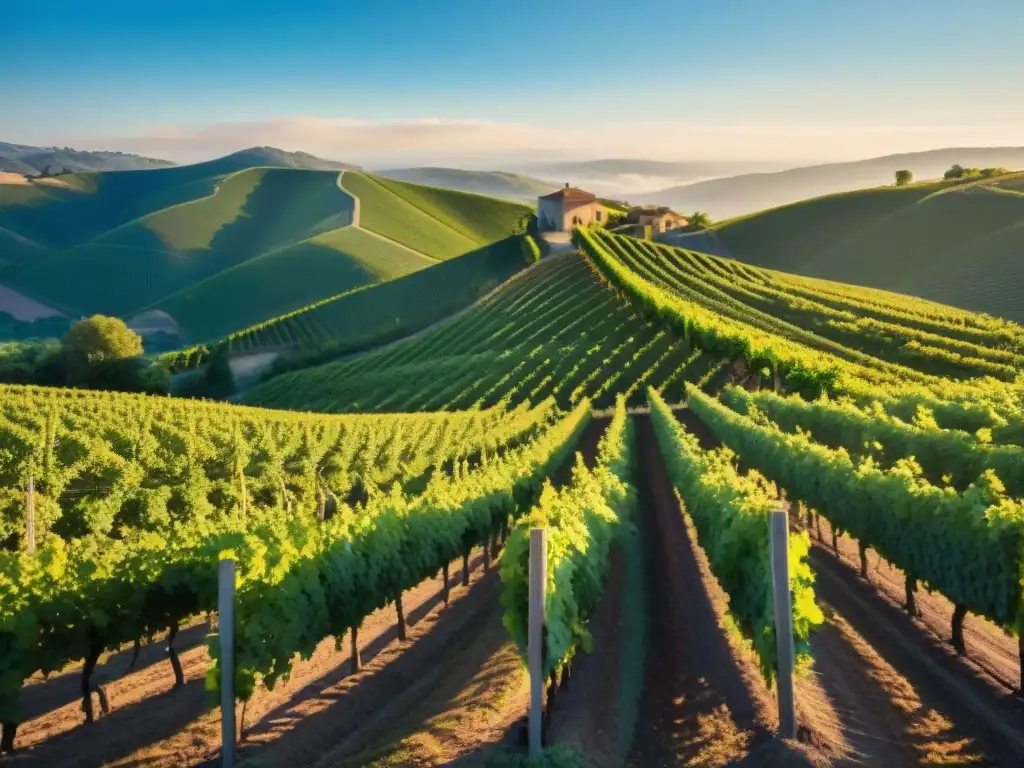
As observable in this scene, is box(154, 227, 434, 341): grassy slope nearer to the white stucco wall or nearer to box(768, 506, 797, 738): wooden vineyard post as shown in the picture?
the white stucco wall

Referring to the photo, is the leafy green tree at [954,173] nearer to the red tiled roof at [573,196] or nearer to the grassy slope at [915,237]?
the grassy slope at [915,237]

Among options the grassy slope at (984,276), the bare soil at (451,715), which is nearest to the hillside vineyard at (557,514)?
the bare soil at (451,715)

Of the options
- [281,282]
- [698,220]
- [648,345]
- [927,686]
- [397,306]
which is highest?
[698,220]

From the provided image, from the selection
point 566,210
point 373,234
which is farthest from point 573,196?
point 373,234

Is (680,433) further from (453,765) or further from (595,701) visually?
(453,765)

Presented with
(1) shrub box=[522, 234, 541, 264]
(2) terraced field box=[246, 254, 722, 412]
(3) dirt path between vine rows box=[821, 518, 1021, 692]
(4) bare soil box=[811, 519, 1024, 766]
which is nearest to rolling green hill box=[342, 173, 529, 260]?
(1) shrub box=[522, 234, 541, 264]

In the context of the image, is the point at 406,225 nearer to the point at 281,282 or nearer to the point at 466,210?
the point at 466,210
